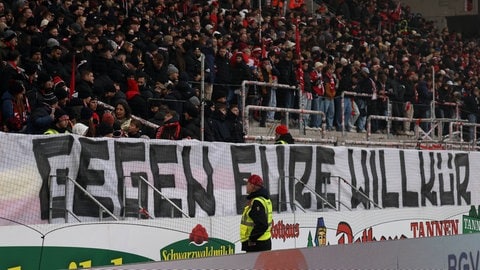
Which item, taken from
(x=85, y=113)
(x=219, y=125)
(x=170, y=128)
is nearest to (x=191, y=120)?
(x=219, y=125)

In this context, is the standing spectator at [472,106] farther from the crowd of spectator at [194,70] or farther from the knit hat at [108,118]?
the knit hat at [108,118]

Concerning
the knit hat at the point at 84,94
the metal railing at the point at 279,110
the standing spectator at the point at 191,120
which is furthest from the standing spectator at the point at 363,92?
the knit hat at the point at 84,94

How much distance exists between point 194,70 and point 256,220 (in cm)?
629

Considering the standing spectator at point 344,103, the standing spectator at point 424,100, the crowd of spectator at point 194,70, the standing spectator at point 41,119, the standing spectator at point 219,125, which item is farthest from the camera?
the standing spectator at point 424,100

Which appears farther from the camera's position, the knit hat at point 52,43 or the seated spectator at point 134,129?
the knit hat at point 52,43

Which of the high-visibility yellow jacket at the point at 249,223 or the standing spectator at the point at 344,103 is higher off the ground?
the standing spectator at the point at 344,103

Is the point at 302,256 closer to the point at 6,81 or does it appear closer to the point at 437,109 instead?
the point at 6,81

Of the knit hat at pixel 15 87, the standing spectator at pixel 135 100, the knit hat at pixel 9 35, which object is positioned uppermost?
the knit hat at pixel 9 35

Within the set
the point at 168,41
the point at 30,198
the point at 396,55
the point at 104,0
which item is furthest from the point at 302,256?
the point at 396,55

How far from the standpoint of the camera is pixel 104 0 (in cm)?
1784

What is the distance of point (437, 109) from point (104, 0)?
9768mm

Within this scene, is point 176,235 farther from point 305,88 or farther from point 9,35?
point 305,88

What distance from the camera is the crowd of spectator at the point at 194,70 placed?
13094 millimetres

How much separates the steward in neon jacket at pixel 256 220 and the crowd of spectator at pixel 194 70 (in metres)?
2.27
